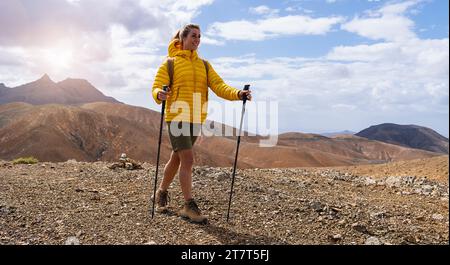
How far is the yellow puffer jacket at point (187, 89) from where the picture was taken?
603cm

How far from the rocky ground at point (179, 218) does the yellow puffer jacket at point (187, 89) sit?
158 centimetres

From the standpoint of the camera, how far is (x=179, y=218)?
635cm

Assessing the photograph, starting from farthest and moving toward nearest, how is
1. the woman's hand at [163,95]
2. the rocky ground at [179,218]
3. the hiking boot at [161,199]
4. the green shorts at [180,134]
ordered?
the hiking boot at [161,199]
the green shorts at [180,134]
the rocky ground at [179,218]
the woman's hand at [163,95]

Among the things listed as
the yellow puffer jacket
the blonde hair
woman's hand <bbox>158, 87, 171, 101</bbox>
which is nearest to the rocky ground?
the yellow puffer jacket

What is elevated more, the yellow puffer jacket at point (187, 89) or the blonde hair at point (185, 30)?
the blonde hair at point (185, 30)

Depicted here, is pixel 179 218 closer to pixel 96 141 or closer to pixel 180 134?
pixel 180 134

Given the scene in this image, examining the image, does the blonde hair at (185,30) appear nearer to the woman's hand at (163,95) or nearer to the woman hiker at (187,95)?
the woman hiker at (187,95)

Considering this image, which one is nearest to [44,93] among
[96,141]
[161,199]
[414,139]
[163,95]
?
[96,141]

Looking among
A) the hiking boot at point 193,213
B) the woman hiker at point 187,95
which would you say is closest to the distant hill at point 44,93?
the woman hiker at point 187,95

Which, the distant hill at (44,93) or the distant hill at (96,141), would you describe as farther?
the distant hill at (44,93)

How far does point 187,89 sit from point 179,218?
1908mm

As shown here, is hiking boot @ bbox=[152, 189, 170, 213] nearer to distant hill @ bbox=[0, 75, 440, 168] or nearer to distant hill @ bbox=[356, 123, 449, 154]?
distant hill @ bbox=[0, 75, 440, 168]
